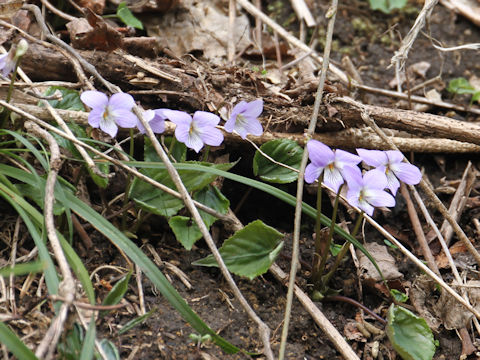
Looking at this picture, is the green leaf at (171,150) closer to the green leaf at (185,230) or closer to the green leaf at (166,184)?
the green leaf at (166,184)

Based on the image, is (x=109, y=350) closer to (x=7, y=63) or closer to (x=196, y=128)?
(x=196, y=128)

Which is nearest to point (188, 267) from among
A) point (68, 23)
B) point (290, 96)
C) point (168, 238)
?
point (168, 238)

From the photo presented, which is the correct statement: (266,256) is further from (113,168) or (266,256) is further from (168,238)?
(113,168)

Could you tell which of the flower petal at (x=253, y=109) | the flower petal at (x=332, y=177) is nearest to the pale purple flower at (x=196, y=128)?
the flower petal at (x=253, y=109)

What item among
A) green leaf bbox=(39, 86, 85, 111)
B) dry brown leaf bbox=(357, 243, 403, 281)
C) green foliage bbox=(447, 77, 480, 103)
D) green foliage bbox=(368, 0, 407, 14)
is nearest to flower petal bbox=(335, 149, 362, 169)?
dry brown leaf bbox=(357, 243, 403, 281)

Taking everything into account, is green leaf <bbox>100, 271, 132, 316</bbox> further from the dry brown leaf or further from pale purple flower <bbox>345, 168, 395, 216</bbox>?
the dry brown leaf
